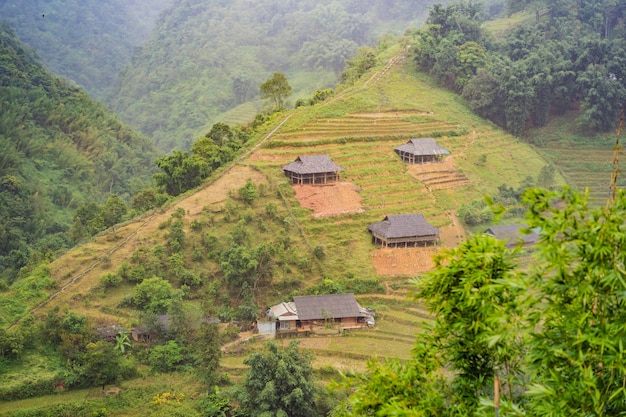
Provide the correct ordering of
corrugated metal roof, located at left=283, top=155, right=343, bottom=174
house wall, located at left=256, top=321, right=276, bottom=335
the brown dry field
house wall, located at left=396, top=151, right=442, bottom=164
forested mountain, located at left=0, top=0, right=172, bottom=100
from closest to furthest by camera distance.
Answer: house wall, located at left=256, top=321, right=276, bottom=335 → the brown dry field → corrugated metal roof, located at left=283, top=155, right=343, bottom=174 → house wall, located at left=396, top=151, right=442, bottom=164 → forested mountain, located at left=0, top=0, right=172, bottom=100

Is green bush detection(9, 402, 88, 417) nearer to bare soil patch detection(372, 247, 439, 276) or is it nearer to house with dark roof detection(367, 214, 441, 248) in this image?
bare soil patch detection(372, 247, 439, 276)

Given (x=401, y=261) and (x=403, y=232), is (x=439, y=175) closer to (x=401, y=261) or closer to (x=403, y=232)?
(x=403, y=232)

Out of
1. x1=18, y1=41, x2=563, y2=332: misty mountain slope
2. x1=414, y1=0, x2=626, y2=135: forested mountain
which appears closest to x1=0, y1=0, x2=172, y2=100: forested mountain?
x1=414, y1=0, x2=626, y2=135: forested mountain

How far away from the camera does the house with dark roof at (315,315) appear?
22.5 metres

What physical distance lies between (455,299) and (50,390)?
16.0 meters

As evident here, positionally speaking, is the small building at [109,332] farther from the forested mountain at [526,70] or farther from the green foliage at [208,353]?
the forested mountain at [526,70]

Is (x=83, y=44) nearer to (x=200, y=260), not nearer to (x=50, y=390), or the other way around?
(x=200, y=260)

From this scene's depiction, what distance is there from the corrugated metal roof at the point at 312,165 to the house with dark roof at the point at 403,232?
390 cm

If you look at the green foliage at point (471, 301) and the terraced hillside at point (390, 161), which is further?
the terraced hillside at point (390, 161)

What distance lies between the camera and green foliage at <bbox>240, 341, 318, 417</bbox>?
54.0 ft

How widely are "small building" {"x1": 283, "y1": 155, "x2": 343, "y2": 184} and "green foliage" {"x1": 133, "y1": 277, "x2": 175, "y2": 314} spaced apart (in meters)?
9.48

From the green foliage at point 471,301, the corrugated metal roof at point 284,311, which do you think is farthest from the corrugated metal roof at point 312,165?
the green foliage at point 471,301

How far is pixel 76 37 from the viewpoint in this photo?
8106 cm

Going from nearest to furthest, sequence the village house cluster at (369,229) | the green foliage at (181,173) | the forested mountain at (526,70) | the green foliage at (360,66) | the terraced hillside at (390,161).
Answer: the village house cluster at (369,229), the terraced hillside at (390,161), the green foliage at (181,173), the forested mountain at (526,70), the green foliage at (360,66)
